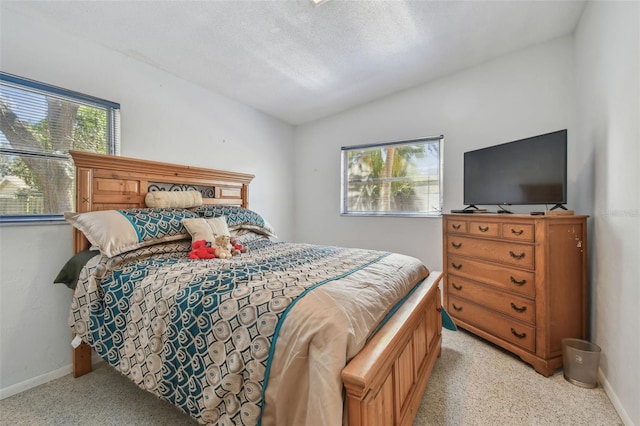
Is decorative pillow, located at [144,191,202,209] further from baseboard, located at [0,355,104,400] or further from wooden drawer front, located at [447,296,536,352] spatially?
wooden drawer front, located at [447,296,536,352]

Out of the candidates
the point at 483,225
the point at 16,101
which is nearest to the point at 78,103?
the point at 16,101

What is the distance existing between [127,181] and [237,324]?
5.75 ft

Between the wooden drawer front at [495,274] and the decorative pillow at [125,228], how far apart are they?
7.50ft

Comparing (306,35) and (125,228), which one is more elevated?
(306,35)

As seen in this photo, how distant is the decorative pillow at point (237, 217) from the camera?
2.38 meters

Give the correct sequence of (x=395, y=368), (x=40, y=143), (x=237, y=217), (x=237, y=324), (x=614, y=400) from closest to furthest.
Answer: (x=237, y=324) → (x=395, y=368) → (x=614, y=400) → (x=40, y=143) → (x=237, y=217)

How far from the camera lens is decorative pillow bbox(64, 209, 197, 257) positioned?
5.43 feet

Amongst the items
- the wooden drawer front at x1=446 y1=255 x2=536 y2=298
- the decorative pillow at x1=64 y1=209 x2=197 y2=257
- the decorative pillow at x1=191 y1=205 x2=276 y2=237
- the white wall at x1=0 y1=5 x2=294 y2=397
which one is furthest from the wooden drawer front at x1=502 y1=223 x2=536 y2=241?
the white wall at x1=0 y1=5 x2=294 y2=397

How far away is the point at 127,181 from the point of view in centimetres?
219

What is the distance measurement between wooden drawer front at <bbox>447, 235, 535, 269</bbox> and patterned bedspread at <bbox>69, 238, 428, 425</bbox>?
0.92 meters

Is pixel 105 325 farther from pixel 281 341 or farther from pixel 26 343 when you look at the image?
pixel 281 341

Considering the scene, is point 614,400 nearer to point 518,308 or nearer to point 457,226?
point 518,308

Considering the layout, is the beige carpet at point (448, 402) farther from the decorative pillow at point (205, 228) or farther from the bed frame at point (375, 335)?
the decorative pillow at point (205, 228)

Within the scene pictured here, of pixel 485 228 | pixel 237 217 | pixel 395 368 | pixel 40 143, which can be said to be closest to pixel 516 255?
pixel 485 228
